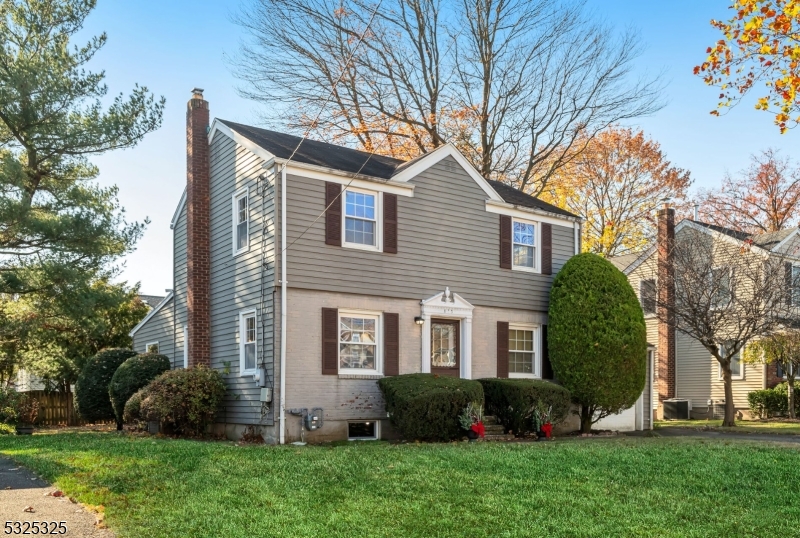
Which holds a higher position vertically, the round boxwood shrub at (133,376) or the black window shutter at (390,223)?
the black window shutter at (390,223)

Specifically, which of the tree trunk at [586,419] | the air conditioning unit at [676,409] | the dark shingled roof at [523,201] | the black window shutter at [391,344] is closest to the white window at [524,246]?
the dark shingled roof at [523,201]

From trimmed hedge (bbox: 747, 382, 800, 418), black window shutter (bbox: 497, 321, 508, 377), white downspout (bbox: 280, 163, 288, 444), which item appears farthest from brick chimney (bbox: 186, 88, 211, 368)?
trimmed hedge (bbox: 747, 382, 800, 418)

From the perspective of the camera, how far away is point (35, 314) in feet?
73.8

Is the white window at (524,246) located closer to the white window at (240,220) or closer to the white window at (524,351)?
the white window at (524,351)

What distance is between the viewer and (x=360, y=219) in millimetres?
16484

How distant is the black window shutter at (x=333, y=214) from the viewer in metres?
15.8

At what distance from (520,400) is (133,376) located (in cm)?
924

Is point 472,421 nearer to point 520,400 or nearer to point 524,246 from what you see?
point 520,400

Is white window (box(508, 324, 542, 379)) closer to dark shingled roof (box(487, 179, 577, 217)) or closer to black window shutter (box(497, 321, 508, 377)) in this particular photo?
black window shutter (box(497, 321, 508, 377))

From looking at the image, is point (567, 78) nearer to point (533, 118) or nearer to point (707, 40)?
point (533, 118)

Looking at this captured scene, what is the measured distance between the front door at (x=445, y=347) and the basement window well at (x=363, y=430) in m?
2.02

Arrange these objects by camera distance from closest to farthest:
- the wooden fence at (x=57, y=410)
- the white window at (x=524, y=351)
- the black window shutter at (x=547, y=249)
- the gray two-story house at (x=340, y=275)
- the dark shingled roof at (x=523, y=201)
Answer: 1. the gray two-story house at (x=340, y=275)
2. the white window at (x=524, y=351)
3. the black window shutter at (x=547, y=249)
4. the dark shingled roof at (x=523, y=201)
5. the wooden fence at (x=57, y=410)

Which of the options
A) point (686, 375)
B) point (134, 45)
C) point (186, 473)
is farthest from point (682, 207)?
point (186, 473)

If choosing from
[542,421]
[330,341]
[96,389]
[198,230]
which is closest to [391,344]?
[330,341]
